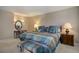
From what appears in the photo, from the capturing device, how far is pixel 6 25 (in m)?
2.06

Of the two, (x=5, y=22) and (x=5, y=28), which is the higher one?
(x=5, y=22)

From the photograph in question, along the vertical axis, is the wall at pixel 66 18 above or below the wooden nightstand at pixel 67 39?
above

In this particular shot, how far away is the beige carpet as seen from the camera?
2.03 metres

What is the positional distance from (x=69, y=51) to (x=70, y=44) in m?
0.15

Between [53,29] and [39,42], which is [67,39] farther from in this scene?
[39,42]

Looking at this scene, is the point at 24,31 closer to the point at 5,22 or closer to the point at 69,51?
the point at 5,22

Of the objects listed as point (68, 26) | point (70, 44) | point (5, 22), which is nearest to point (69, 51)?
point (70, 44)

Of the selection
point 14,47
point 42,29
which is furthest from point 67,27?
point 14,47

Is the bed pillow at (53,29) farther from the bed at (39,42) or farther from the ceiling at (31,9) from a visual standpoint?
the ceiling at (31,9)

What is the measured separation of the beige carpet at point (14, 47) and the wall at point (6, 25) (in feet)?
0.37

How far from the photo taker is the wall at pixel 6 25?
6.66 feet

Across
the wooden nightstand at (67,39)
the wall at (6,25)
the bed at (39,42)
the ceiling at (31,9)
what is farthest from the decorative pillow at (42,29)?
the wall at (6,25)

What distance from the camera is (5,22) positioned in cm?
204

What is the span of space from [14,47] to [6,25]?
488mm
